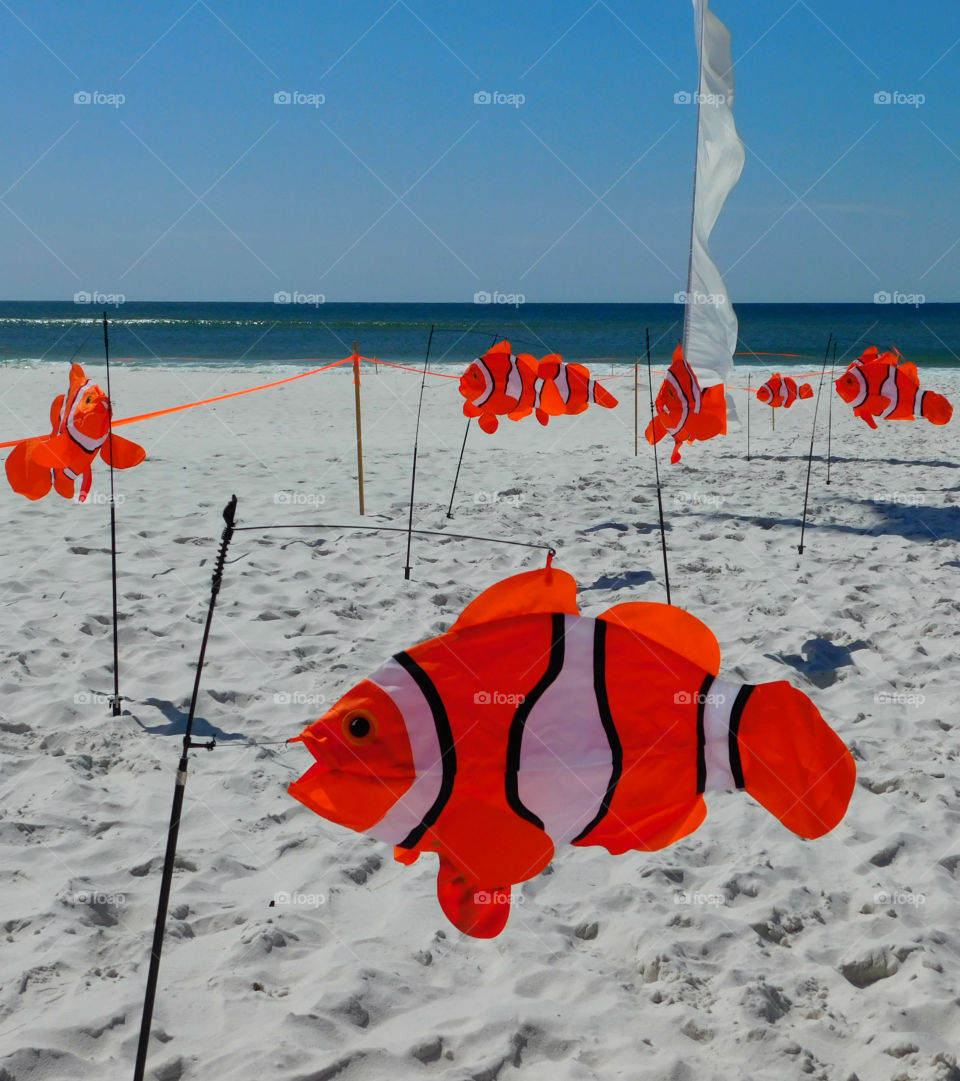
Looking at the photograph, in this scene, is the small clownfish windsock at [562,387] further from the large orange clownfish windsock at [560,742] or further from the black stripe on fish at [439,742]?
the black stripe on fish at [439,742]

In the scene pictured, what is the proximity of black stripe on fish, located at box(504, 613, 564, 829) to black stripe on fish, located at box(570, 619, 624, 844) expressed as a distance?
6cm

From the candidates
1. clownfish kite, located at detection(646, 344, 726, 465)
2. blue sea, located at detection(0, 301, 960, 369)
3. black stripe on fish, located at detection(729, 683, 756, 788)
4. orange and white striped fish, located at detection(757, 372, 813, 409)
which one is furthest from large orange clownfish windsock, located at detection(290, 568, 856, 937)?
blue sea, located at detection(0, 301, 960, 369)

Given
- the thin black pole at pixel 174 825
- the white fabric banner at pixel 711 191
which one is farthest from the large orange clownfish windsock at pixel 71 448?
the white fabric banner at pixel 711 191

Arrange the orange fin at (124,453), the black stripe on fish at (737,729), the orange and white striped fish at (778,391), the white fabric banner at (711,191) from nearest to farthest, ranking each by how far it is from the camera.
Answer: the black stripe on fish at (737,729) → the orange fin at (124,453) → the white fabric banner at (711,191) → the orange and white striped fish at (778,391)

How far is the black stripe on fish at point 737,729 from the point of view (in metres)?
1.50

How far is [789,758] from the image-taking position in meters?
1.47

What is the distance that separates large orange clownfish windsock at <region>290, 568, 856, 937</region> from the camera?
145 centimetres

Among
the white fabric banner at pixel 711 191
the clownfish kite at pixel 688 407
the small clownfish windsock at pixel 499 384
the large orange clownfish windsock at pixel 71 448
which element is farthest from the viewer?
the white fabric banner at pixel 711 191

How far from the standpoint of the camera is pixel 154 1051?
6.54 feet

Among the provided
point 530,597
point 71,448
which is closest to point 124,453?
point 71,448

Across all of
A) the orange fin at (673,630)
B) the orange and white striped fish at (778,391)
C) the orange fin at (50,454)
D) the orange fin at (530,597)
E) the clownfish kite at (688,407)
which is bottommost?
the orange fin at (673,630)

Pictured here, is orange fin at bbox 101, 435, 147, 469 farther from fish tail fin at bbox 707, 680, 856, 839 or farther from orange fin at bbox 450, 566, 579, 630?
fish tail fin at bbox 707, 680, 856, 839

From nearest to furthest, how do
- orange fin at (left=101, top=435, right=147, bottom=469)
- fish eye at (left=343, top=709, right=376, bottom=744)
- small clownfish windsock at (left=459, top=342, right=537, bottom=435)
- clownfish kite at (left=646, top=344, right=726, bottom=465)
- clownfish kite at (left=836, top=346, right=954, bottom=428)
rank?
1. fish eye at (left=343, top=709, right=376, bottom=744)
2. orange fin at (left=101, top=435, right=147, bottom=469)
3. clownfish kite at (left=646, top=344, right=726, bottom=465)
4. small clownfish windsock at (left=459, top=342, right=537, bottom=435)
5. clownfish kite at (left=836, top=346, right=954, bottom=428)

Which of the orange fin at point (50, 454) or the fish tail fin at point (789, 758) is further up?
the orange fin at point (50, 454)
